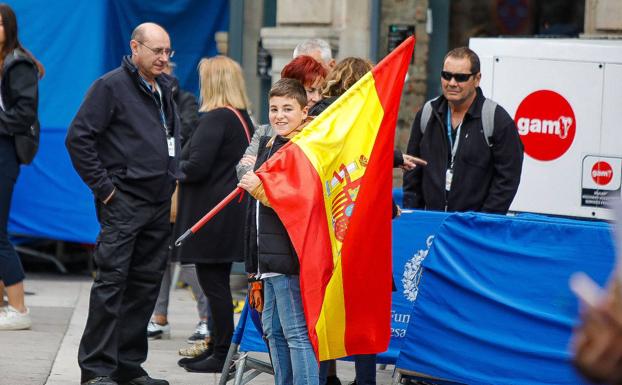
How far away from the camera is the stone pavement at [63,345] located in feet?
21.6

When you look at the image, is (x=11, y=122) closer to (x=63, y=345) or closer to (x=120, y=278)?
(x=63, y=345)

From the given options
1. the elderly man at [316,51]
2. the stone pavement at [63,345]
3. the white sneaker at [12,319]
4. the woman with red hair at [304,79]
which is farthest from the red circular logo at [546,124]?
the white sneaker at [12,319]

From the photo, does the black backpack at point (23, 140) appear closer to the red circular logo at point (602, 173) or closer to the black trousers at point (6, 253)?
the black trousers at point (6, 253)

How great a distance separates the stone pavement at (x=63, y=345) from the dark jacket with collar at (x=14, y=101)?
44.3 inches

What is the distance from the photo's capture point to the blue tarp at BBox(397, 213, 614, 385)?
546 cm

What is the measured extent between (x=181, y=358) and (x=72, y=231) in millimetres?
3122

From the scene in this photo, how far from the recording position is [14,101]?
25.3 ft

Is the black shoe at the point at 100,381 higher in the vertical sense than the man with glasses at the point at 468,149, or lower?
lower

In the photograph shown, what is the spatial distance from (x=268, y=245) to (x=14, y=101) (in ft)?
11.1

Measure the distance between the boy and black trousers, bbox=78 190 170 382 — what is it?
109 cm

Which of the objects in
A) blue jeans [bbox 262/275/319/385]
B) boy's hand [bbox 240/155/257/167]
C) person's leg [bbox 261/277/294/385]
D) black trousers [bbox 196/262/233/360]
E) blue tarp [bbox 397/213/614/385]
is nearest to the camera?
blue jeans [bbox 262/275/319/385]

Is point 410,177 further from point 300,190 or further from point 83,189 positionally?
point 83,189

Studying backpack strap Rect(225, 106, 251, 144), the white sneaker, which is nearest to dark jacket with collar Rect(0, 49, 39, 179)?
the white sneaker

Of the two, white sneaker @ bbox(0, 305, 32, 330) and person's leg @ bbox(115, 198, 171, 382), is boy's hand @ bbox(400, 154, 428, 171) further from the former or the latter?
white sneaker @ bbox(0, 305, 32, 330)
